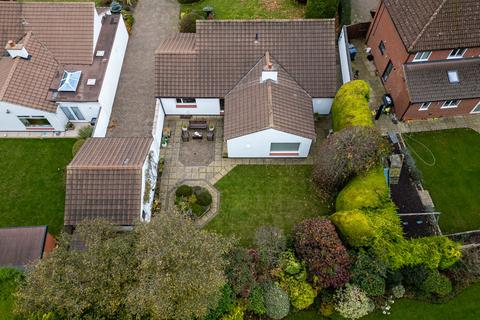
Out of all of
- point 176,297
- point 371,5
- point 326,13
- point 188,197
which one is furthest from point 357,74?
point 176,297

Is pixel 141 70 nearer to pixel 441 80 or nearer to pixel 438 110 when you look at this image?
pixel 441 80

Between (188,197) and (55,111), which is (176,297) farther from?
(55,111)

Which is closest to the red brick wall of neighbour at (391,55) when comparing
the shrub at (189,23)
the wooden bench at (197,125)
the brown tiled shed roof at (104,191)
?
the wooden bench at (197,125)

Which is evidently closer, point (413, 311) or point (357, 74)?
point (413, 311)

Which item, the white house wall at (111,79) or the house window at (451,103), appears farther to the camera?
the white house wall at (111,79)

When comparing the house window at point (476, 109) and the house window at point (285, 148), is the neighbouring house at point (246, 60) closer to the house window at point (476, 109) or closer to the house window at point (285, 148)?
the house window at point (285, 148)

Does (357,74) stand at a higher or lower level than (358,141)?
higher
